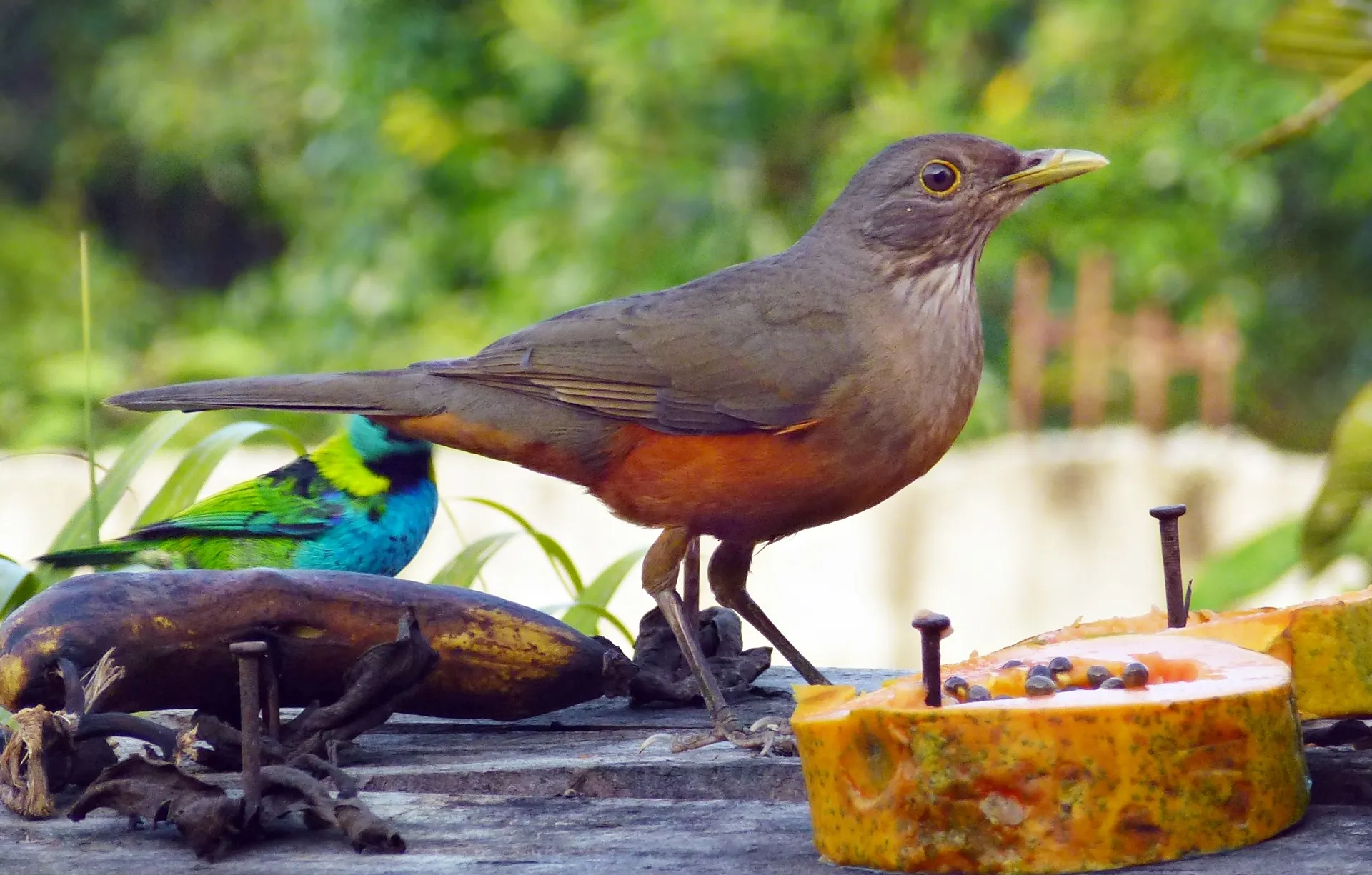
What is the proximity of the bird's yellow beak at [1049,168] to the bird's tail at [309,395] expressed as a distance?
1258 millimetres

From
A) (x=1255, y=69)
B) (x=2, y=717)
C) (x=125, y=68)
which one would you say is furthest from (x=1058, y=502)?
(x=125, y=68)

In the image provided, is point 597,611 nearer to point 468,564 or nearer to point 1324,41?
point 468,564

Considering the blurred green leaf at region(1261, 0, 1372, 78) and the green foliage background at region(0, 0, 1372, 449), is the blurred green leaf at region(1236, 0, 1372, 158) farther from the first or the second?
the green foliage background at region(0, 0, 1372, 449)

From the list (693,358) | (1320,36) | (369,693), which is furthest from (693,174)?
(369,693)

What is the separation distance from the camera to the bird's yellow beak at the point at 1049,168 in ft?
10.7

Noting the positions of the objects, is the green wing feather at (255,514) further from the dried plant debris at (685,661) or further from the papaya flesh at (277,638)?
the papaya flesh at (277,638)

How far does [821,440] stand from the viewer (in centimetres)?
304

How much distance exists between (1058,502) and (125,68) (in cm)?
1066

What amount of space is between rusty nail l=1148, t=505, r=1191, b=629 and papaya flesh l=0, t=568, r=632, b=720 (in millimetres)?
983

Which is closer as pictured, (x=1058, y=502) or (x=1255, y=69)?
(x=1058, y=502)

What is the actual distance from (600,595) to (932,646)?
212 cm

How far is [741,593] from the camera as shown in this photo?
11.2ft

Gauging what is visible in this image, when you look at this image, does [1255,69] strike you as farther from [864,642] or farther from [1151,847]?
[1151,847]

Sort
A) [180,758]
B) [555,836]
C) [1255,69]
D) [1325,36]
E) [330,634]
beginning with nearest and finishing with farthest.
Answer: [555,836] → [180,758] → [330,634] → [1325,36] → [1255,69]
